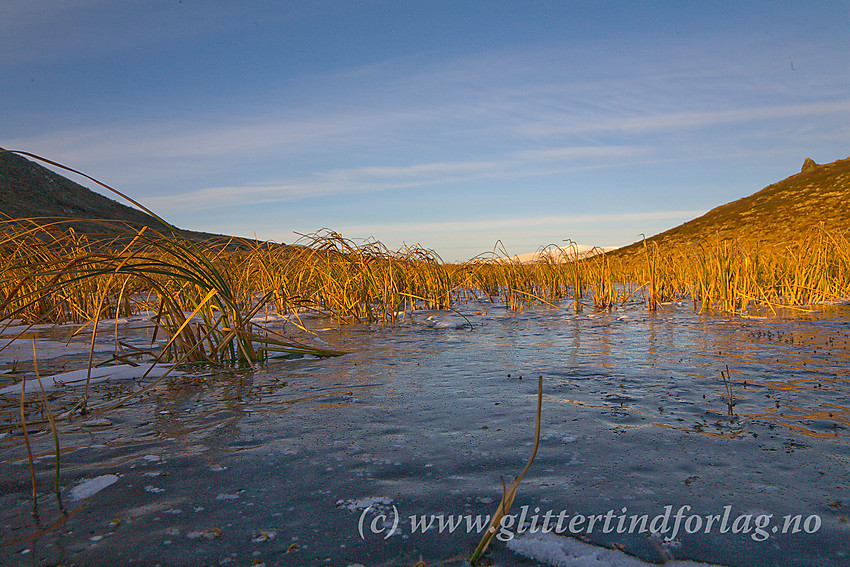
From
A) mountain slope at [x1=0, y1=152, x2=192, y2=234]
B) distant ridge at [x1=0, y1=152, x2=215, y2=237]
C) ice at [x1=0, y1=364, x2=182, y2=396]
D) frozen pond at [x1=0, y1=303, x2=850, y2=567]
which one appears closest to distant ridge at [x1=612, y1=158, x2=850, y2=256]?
frozen pond at [x1=0, y1=303, x2=850, y2=567]

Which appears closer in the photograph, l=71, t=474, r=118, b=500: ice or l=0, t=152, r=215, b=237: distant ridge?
l=71, t=474, r=118, b=500: ice

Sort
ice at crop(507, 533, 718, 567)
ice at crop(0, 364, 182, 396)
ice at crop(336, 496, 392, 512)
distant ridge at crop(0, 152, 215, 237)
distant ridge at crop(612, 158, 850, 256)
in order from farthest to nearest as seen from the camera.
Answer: distant ridge at crop(0, 152, 215, 237), distant ridge at crop(612, 158, 850, 256), ice at crop(0, 364, 182, 396), ice at crop(336, 496, 392, 512), ice at crop(507, 533, 718, 567)

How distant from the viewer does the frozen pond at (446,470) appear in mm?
990

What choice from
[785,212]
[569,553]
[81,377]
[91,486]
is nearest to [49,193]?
[81,377]

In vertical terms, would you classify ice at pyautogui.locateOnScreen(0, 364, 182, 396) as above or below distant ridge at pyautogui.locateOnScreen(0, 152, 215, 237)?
below

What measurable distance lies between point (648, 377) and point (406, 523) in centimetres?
175

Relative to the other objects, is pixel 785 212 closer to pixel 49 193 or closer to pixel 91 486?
pixel 91 486

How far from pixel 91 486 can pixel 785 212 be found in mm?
24907

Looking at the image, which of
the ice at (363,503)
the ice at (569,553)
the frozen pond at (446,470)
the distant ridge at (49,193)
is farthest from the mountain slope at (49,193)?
the ice at (569,553)

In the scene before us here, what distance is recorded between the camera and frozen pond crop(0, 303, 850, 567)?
0.99 meters

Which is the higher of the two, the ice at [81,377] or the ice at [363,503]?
the ice at [81,377]

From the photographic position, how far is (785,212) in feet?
66.1

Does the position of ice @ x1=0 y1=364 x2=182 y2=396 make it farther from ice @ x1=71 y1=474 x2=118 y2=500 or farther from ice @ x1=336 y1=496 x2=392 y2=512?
ice @ x1=336 y1=496 x2=392 y2=512

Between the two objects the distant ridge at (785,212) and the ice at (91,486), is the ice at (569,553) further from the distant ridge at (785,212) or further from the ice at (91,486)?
the distant ridge at (785,212)
